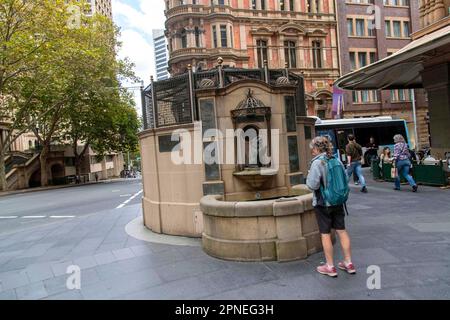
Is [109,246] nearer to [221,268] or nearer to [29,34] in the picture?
[221,268]

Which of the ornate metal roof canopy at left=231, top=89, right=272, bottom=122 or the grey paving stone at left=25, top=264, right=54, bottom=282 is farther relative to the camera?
the ornate metal roof canopy at left=231, top=89, right=272, bottom=122

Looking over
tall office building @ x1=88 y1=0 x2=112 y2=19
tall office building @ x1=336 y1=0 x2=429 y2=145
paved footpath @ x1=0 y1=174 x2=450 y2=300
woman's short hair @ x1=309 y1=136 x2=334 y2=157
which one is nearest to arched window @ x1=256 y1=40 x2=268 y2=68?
tall office building @ x1=336 y1=0 x2=429 y2=145

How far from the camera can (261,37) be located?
3709cm

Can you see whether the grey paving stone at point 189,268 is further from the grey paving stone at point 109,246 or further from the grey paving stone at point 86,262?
the grey paving stone at point 109,246

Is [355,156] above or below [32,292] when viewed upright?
above

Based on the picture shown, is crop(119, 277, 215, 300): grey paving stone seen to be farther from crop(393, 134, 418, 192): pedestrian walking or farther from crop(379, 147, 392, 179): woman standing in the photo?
crop(379, 147, 392, 179): woman standing

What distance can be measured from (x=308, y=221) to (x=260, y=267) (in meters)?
1.09

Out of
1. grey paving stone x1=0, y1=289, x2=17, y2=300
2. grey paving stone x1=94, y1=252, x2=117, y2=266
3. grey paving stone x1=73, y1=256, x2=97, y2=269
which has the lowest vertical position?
grey paving stone x1=0, y1=289, x2=17, y2=300

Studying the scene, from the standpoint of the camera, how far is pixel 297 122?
7719mm

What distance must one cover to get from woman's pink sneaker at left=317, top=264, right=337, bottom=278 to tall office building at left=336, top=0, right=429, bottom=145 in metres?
34.9

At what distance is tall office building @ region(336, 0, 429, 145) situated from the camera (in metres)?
37.2

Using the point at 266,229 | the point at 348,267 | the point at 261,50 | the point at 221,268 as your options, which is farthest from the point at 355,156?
the point at 261,50

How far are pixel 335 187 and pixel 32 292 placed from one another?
4.30m

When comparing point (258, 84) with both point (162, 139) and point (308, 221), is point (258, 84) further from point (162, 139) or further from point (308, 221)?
point (308, 221)
